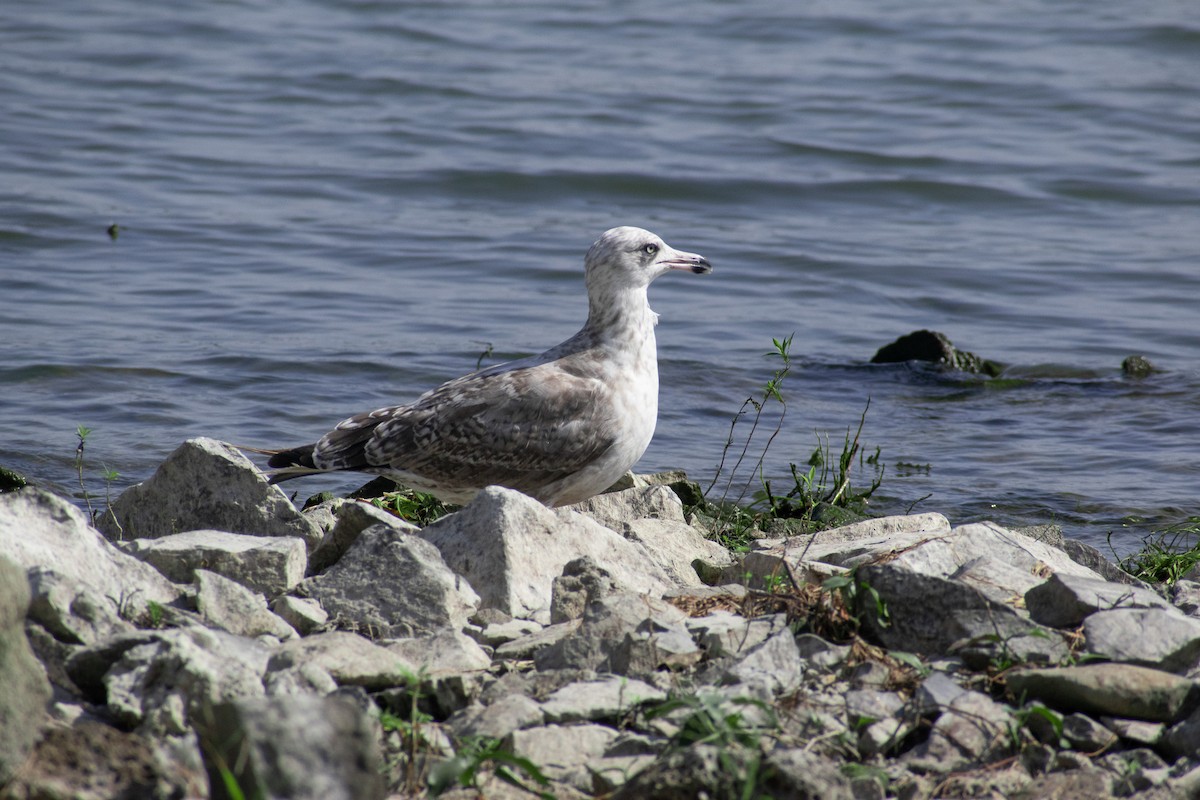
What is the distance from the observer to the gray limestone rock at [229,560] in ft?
14.9

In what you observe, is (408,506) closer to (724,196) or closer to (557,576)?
(557,576)

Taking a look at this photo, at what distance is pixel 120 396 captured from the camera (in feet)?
31.0

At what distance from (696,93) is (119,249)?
8.42m

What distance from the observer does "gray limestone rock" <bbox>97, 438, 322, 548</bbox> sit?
5359 millimetres

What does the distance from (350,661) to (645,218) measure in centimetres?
1086

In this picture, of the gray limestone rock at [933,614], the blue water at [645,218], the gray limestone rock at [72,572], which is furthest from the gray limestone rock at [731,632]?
the blue water at [645,218]

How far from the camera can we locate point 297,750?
290 cm

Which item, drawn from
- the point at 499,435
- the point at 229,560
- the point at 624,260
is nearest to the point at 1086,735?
the point at 229,560

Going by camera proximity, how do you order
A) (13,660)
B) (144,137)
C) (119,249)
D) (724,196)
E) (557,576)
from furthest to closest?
(144,137) → (724,196) → (119,249) → (557,576) → (13,660)

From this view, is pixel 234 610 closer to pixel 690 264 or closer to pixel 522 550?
pixel 522 550

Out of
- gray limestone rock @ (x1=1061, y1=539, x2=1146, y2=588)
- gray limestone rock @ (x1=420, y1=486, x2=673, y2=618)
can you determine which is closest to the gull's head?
gray limestone rock @ (x1=420, y1=486, x2=673, y2=618)

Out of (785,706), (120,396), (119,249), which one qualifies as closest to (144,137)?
(119,249)

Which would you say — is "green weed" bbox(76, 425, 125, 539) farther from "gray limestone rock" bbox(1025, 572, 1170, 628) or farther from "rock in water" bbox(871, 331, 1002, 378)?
"rock in water" bbox(871, 331, 1002, 378)

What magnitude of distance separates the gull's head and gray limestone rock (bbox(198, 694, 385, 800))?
389 centimetres
